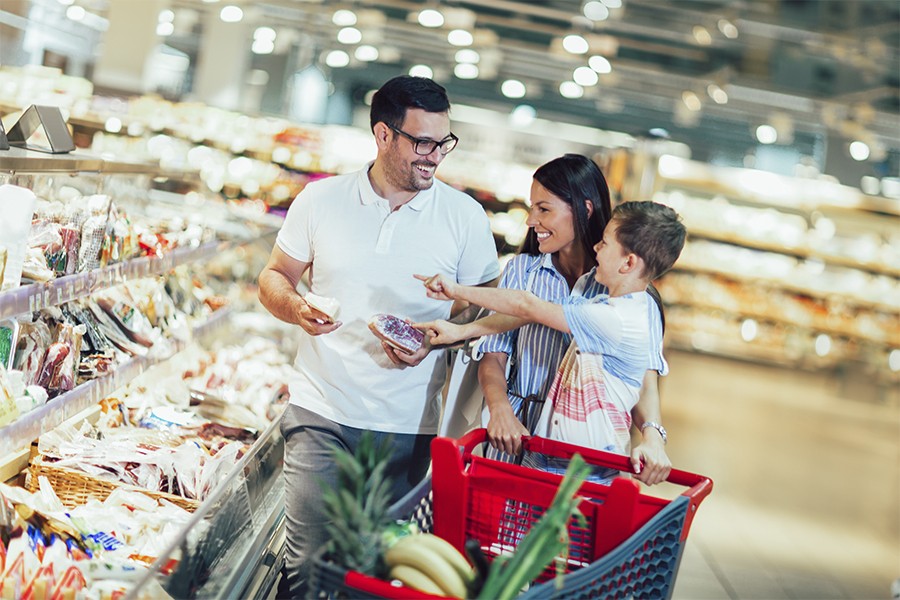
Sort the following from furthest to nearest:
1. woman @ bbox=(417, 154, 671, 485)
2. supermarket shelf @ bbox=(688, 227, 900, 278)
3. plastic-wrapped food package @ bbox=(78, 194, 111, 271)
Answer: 1. supermarket shelf @ bbox=(688, 227, 900, 278)
2. plastic-wrapped food package @ bbox=(78, 194, 111, 271)
3. woman @ bbox=(417, 154, 671, 485)

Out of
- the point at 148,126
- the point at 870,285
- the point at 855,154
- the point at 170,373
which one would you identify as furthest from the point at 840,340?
the point at 170,373

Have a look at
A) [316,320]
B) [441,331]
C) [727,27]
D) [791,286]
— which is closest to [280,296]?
[316,320]

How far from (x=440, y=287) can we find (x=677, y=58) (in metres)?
18.7

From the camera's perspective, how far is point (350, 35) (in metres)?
14.8

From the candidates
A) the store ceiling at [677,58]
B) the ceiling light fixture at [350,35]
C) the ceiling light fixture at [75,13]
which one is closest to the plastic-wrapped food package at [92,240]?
the store ceiling at [677,58]

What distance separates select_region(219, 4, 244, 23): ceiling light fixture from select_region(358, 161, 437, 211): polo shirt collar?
10.3 metres

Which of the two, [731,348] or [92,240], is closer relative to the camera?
[92,240]

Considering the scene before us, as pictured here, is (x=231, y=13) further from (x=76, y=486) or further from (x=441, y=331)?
(x=441, y=331)

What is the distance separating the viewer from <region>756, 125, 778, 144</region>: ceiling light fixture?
20.1 m

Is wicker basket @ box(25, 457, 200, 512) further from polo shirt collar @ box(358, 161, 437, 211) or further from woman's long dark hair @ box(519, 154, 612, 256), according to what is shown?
woman's long dark hair @ box(519, 154, 612, 256)

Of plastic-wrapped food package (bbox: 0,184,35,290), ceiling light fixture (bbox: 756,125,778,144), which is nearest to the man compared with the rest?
plastic-wrapped food package (bbox: 0,184,35,290)

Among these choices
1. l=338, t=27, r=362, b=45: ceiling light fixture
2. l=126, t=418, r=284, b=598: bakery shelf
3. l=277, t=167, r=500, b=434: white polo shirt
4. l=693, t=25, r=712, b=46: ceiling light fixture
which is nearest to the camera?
l=126, t=418, r=284, b=598: bakery shelf

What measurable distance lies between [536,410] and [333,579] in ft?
3.84

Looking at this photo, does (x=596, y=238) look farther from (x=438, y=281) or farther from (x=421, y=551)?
(x=421, y=551)
